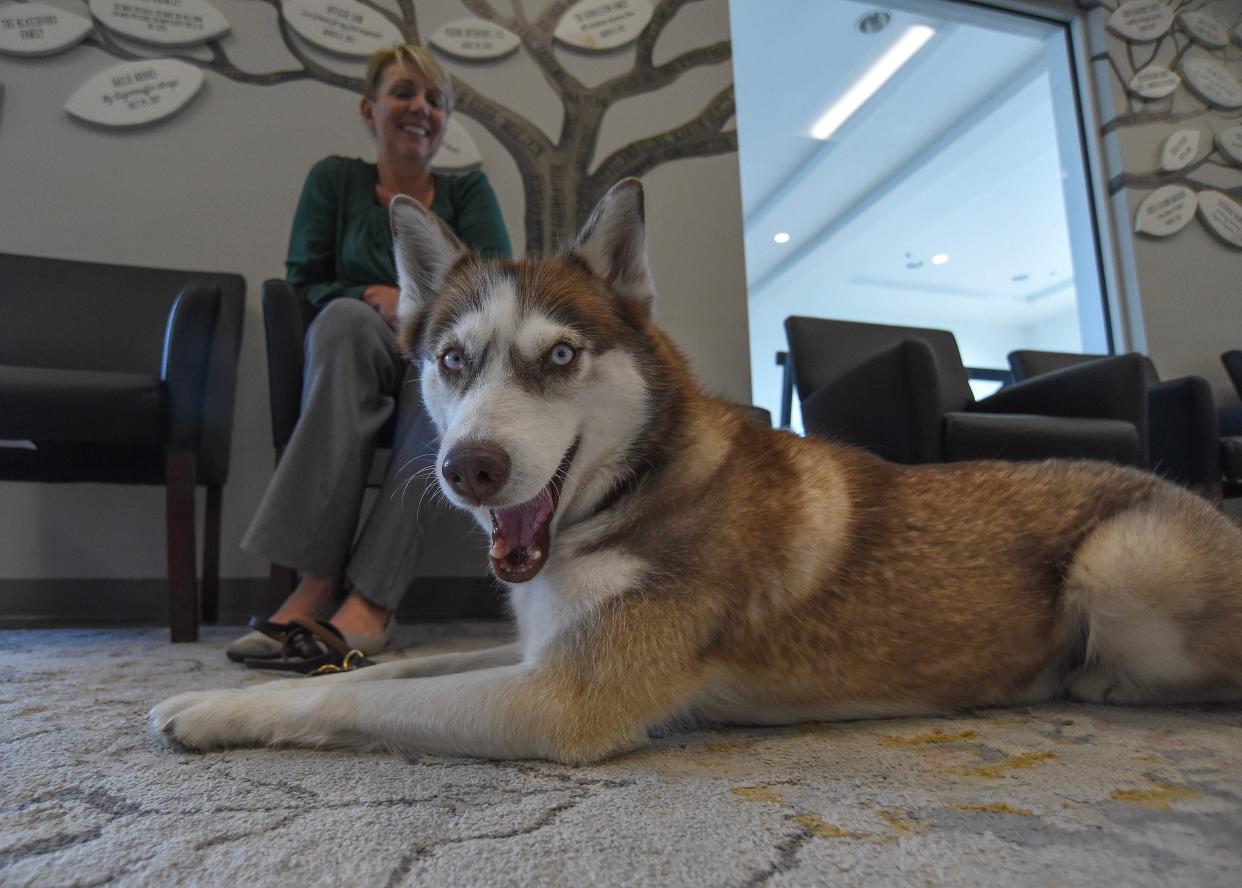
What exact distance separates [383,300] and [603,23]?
2339 mm

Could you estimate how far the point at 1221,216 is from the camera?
4.51 m

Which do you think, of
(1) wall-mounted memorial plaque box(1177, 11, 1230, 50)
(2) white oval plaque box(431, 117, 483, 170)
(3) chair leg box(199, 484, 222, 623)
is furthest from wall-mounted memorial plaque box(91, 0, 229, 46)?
(1) wall-mounted memorial plaque box(1177, 11, 1230, 50)

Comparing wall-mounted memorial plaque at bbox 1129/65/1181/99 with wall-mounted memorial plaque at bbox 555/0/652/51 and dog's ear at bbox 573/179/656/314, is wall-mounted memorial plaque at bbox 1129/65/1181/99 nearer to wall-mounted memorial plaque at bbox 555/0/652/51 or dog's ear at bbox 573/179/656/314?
wall-mounted memorial plaque at bbox 555/0/652/51

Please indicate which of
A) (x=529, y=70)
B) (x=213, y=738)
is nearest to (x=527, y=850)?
(x=213, y=738)

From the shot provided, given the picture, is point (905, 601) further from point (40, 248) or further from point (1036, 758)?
point (40, 248)

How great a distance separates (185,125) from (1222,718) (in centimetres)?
400

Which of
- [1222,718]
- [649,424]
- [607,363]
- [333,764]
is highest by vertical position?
[607,363]

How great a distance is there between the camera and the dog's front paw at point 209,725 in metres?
0.94

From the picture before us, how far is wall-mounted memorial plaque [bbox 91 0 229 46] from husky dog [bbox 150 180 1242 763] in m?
2.84

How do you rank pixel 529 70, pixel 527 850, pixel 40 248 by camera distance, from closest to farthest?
pixel 527 850
pixel 40 248
pixel 529 70

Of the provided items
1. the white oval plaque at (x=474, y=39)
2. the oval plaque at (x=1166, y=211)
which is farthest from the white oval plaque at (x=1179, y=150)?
the white oval plaque at (x=474, y=39)

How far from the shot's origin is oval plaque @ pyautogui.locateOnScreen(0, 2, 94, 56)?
2914mm

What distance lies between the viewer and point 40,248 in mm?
2889

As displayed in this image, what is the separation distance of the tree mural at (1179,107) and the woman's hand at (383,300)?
15.1ft
